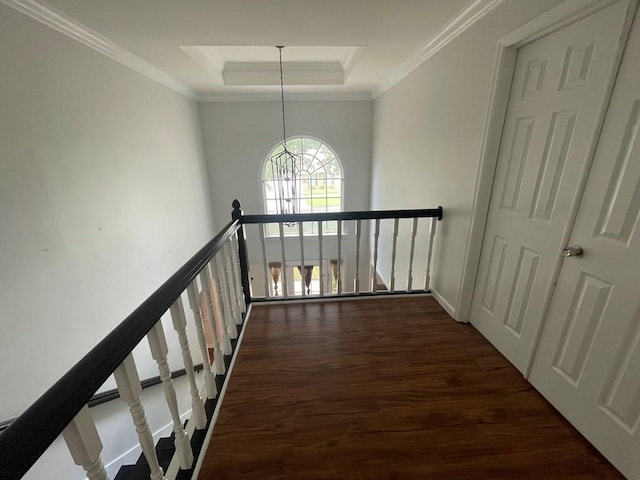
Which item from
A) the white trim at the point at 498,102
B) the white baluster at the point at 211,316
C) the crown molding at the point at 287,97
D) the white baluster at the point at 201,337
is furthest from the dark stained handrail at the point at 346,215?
the crown molding at the point at 287,97

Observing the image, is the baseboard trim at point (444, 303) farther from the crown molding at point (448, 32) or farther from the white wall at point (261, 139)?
the white wall at point (261, 139)

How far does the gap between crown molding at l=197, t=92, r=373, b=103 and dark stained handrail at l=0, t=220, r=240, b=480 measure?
175 inches

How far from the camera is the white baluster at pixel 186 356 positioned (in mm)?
1052

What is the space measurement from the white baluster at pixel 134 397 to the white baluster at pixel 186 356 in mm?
243

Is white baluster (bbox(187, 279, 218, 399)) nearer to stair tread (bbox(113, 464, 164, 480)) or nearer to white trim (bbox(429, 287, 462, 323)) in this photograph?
stair tread (bbox(113, 464, 164, 480))

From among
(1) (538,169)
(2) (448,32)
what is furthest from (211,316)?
(2) (448,32)

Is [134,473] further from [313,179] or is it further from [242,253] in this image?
[313,179]

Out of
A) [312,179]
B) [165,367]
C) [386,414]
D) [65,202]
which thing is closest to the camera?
[165,367]

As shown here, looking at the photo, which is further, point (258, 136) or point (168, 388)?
point (258, 136)

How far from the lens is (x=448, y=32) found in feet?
6.85

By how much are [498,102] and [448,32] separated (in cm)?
88

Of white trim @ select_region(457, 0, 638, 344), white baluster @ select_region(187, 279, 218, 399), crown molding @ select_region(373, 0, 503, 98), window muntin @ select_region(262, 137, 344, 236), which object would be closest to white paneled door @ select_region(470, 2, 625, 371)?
white trim @ select_region(457, 0, 638, 344)

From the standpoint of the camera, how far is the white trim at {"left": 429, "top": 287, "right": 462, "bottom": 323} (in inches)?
85.7

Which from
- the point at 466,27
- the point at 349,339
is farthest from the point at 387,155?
the point at 349,339
